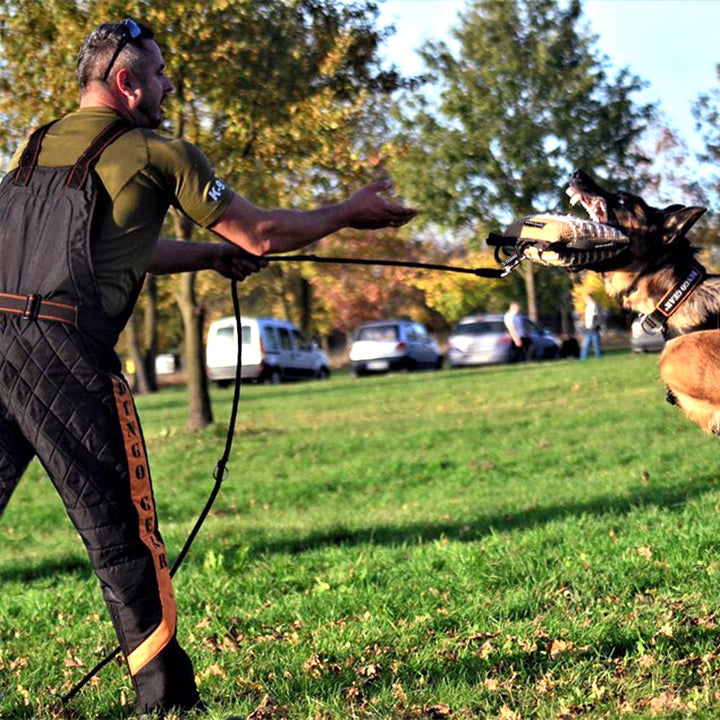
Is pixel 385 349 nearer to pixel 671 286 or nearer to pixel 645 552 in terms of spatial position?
pixel 645 552

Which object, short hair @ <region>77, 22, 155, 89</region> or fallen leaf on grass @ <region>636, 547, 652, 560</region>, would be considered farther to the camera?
fallen leaf on grass @ <region>636, 547, 652, 560</region>

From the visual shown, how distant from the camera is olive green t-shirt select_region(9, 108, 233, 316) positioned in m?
3.49

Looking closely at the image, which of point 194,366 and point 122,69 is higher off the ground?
point 122,69

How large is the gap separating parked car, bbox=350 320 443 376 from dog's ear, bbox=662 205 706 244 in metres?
29.8

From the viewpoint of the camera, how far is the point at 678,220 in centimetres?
459

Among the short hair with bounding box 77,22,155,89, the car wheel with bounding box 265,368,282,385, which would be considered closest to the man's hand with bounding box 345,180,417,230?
the short hair with bounding box 77,22,155,89

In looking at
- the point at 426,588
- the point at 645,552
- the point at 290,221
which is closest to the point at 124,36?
the point at 290,221

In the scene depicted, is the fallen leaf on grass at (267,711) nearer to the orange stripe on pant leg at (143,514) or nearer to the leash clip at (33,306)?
the orange stripe on pant leg at (143,514)

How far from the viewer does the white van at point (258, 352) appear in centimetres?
3300

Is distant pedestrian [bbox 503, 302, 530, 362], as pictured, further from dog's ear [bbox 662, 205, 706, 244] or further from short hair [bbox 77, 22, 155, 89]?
short hair [bbox 77, 22, 155, 89]

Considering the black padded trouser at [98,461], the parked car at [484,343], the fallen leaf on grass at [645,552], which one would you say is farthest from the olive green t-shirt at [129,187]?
the parked car at [484,343]

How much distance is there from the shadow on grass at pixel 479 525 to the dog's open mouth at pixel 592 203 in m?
3.80

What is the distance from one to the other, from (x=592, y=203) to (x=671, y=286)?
1.76 ft

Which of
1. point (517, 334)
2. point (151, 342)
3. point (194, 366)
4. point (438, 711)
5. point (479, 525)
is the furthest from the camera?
point (151, 342)
